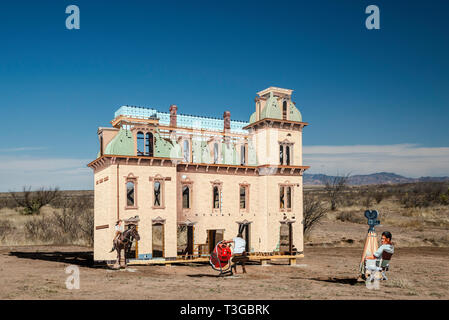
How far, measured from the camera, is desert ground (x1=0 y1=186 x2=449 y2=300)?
61.6ft

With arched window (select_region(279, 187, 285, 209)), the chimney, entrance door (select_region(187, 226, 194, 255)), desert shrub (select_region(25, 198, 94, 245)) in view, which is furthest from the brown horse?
desert shrub (select_region(25, 198, 94, 245))

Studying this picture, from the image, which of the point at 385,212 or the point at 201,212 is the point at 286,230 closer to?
the point at 385,212

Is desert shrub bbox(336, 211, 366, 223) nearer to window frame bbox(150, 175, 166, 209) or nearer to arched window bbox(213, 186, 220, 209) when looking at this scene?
arched window bbox(213, 186, 220, 209)

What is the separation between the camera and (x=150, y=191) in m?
28.4

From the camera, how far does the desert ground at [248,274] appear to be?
1878 centimetres

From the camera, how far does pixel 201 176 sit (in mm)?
30906

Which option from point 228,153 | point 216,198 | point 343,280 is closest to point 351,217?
point 216,198

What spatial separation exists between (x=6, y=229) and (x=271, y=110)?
33353mm

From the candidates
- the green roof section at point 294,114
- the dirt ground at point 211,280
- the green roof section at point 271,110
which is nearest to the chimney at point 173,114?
the green roof section at point 271,110

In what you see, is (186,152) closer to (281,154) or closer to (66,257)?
(281,154)

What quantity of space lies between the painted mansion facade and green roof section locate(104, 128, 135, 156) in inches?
2.3

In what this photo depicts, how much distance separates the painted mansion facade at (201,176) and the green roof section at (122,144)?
2.3 inches

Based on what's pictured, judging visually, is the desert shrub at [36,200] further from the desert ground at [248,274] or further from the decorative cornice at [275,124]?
the decorative cornice at [275,124]
